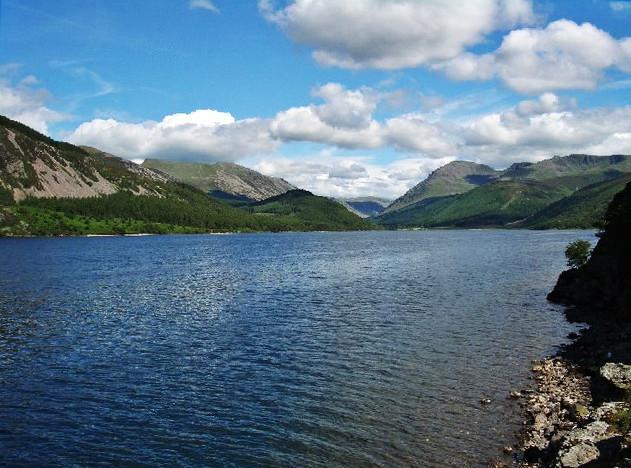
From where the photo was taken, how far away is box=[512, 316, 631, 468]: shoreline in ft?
83.3

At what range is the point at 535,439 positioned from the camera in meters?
32.1

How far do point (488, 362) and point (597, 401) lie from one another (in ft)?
41.5

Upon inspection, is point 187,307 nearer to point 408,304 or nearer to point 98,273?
point 408,304

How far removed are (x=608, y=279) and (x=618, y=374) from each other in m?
43.4

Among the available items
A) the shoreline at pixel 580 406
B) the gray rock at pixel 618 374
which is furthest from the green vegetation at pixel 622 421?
the gray rock at pixel 618 374

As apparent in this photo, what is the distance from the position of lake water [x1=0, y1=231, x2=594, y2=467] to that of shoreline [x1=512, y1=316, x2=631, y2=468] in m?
2.00

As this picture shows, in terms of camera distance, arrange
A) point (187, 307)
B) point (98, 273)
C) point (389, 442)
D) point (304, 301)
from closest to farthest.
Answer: point (389, 442) → point (187, 307) → point (304, 301) → point (98, 273)

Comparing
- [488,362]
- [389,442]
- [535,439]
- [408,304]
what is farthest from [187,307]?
[535,439]

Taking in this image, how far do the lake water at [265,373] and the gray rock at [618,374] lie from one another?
7.02 metres

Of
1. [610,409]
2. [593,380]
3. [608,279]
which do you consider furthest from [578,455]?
[608,279]

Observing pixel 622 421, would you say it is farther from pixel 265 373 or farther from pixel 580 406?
pixel 265 373

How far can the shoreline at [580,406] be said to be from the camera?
25.4m

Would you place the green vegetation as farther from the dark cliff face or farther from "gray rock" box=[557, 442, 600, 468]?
the dark cliff face

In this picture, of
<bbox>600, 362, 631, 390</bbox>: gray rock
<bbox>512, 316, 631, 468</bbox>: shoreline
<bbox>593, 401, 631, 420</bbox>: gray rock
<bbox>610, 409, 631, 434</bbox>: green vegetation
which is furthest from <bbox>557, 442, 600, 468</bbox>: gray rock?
<bbox>600, 362, 631, 390</bbox>: gray rock
